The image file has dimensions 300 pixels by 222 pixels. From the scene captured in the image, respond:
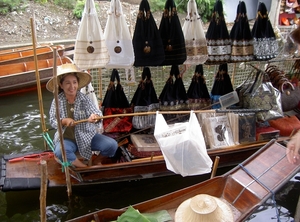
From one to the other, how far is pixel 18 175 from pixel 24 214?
24.0 inches

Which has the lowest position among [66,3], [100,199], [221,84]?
[100,199]

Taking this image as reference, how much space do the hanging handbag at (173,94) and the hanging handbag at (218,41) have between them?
0.57 meters

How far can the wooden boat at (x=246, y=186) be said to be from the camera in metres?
3.54

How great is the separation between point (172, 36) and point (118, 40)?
819 mm

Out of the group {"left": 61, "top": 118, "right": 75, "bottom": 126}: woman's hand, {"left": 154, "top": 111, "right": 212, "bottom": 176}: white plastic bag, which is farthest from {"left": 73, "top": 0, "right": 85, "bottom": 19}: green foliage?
{"left": 154, "top": 111, "right": 212, "bottom": 176}: white plastic bag

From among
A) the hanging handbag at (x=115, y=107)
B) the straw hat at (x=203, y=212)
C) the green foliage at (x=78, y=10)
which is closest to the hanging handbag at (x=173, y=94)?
the hanging handbag at (x=115, y=107)

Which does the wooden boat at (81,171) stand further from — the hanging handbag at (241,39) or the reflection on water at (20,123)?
the reflection on water at (20,123)

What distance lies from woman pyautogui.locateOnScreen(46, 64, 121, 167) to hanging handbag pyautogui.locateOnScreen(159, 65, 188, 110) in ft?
3.90

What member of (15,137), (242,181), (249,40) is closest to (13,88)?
(15,137)

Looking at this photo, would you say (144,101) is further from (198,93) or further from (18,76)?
(18,76)

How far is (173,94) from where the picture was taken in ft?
16.8

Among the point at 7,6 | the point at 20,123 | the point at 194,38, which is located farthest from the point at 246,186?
the point at 7,6

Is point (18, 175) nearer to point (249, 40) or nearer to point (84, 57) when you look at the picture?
point (84, 57)

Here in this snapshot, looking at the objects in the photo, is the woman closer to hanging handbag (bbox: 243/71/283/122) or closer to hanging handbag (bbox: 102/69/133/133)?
hanging handbag (bbox: 102/69/133/133)
